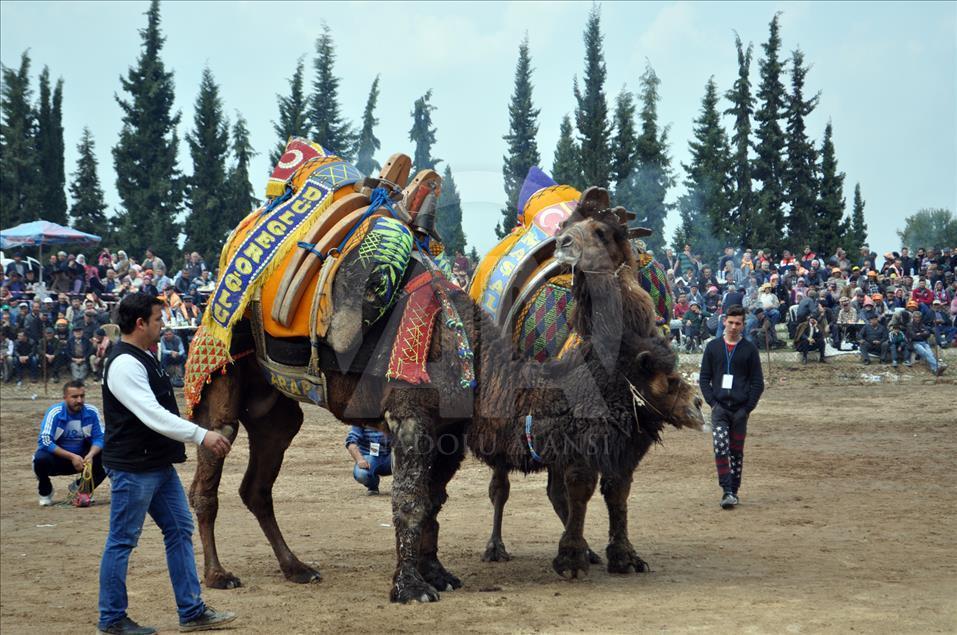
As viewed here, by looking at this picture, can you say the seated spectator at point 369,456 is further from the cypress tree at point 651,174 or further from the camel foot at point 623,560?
the cypress tree at point 651,174

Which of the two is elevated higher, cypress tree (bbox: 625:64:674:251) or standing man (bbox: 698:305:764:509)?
cypress tree (bbox: 625:64:674:251)

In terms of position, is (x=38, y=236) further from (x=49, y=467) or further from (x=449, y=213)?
(x=449, y=213)

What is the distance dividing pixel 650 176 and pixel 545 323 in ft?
86.6

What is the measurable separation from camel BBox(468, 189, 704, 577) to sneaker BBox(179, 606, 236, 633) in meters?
2.07

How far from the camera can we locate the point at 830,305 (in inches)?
952

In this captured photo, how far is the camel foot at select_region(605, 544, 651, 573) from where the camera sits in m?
8.23

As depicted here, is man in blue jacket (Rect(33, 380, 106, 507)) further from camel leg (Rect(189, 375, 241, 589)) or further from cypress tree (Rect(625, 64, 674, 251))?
cypress tree (Rect(625, 64, 674, 251))

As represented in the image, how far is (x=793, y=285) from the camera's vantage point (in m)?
25.5

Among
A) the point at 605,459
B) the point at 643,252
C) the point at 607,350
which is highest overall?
the point at 643,252

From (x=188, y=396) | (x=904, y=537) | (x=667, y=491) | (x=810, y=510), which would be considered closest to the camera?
(x=188, y=396)

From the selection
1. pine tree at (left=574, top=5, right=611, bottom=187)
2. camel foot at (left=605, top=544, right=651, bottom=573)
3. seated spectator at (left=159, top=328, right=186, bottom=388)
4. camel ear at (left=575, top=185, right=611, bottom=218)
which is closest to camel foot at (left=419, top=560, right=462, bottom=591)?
camel foot at (left=605, top=544, right=651, bottom=573)

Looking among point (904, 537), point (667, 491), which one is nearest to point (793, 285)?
point (667, 491)

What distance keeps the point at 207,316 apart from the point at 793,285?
1957cm

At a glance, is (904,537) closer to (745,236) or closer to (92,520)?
(92,520)
